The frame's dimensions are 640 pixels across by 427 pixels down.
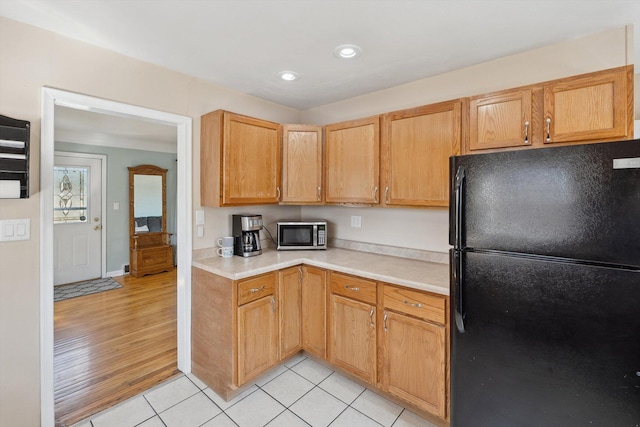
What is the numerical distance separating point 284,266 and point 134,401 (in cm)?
139

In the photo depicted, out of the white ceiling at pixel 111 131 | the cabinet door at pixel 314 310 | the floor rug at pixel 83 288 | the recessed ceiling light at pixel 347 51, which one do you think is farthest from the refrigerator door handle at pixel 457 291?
the floor rug at pixel 83 288

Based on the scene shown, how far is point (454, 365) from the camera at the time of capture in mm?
1461

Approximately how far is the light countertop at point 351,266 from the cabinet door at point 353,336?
0.26 meters

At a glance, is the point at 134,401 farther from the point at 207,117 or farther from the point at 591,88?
the point at 591,88

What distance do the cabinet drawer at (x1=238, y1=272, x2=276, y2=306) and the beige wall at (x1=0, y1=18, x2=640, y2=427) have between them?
0.66 metres

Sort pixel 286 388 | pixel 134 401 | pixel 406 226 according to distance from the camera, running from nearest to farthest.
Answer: pixel 134 401 → pixel 286 388 → pixel 406 226

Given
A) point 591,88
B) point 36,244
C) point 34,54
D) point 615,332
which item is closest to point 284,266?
point 36,244

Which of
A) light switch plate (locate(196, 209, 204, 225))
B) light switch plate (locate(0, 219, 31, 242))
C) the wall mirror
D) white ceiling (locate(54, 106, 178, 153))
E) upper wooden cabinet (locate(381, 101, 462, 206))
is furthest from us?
the wall mirror

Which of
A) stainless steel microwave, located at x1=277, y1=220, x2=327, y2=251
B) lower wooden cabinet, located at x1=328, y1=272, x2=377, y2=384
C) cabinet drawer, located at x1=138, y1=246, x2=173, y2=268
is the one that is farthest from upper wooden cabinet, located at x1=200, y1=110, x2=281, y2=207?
cabinet drawer, located at x1=138, y1=246, x2=173, y2=268

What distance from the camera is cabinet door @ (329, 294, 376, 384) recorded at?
208 cm

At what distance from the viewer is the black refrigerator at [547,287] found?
1071mm

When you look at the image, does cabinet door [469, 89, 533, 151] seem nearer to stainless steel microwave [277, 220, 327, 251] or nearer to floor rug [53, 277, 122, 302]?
stainless steel microwave [277, 220, 327, 251]

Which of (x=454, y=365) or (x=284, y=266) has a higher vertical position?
(x=284, y=266)

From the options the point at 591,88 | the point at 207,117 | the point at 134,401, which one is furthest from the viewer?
the point at 207,117
